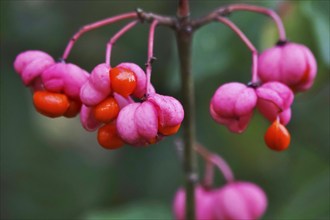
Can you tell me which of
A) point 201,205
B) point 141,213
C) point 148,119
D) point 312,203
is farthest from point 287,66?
point 141,213

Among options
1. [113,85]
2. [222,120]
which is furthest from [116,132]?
[222,120]

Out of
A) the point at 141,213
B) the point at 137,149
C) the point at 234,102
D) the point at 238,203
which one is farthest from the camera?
the point at 137,149

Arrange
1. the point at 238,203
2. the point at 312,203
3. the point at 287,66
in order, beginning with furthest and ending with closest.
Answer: the point at 312,203 < the point at 238,203 < the point at 287,66

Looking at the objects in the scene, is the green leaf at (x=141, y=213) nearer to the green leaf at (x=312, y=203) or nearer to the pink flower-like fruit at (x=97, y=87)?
the green leaf at (x=312, y=203)

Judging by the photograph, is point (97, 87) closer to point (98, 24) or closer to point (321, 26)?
point (98, 24)

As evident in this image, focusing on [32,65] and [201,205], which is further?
[201,205]

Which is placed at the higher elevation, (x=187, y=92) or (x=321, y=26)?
(x=321, y=26)

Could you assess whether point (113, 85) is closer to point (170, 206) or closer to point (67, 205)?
point (170, 206)
